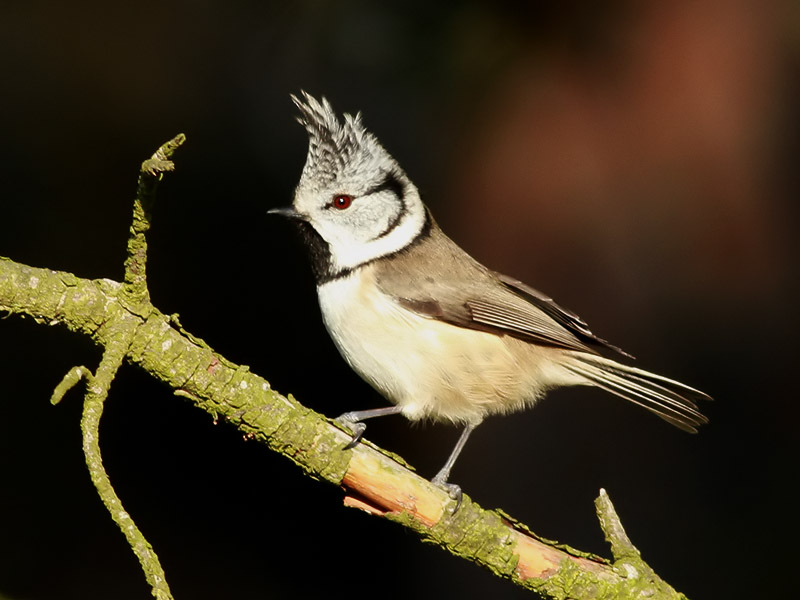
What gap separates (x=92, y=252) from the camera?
376 centimetres

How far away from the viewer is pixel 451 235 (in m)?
4.06

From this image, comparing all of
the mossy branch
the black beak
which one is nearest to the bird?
the black beak

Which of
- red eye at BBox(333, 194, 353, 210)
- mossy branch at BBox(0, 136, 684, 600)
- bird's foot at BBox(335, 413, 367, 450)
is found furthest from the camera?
red eye at BBox(333, 194, 353, 210)

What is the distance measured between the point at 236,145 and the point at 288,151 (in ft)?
0.83

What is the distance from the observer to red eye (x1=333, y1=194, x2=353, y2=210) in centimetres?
281

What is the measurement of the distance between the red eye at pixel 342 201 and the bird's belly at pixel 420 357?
254mm

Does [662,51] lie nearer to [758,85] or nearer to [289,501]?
[758,85]

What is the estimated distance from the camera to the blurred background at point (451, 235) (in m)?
3.67

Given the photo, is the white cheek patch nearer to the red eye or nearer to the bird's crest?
the red eye

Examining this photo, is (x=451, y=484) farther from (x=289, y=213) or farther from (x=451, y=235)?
(x=451, y=235)

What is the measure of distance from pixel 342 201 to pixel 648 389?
1131mm

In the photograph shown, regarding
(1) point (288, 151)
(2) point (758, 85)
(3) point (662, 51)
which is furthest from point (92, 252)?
(2) point (758, 85)

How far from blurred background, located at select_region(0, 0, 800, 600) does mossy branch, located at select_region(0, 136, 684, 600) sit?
5.61 feet

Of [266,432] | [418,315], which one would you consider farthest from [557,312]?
[266,432]
